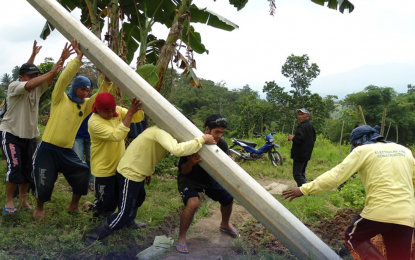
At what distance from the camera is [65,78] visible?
350 centimetres

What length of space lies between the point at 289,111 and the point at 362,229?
23909mm

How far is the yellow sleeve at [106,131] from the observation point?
10.7 feet

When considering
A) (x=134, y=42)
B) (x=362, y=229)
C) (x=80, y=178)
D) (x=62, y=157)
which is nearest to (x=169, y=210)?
(x=80, y=178)

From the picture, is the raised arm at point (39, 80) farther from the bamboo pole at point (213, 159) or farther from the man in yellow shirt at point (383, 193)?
the man in yellow shirt at point (383, 193)

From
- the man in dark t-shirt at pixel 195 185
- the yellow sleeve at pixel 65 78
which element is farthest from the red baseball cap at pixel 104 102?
the man in dark t-shirt at pixel 195 185

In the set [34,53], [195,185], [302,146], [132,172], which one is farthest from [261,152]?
[34,53]

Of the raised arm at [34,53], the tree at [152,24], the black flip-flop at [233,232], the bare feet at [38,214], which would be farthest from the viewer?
the tree at [152,24]

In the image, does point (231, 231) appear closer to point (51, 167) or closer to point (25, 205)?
point (51, 167)

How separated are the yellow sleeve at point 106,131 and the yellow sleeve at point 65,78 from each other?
1.74 ft

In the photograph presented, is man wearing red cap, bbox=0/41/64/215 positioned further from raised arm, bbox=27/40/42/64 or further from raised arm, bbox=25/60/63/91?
A: raised arm, bbox=27/40/42/64

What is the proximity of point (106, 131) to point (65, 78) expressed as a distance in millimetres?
795

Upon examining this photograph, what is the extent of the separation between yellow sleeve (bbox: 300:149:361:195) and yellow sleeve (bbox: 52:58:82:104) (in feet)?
9.00

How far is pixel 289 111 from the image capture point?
26062 mm

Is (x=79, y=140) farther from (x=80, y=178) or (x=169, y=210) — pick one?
(x=169, y=210)
